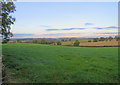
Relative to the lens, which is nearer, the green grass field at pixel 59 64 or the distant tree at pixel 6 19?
the green grass field at pixel 59 64

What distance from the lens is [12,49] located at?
12.3ft

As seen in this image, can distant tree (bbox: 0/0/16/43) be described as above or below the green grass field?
above

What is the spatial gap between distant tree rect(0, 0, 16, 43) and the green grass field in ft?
1.49

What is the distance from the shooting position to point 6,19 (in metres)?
3.60

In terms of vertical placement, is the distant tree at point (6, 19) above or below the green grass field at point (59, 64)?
above

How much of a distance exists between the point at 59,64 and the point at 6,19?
2377 millimetres

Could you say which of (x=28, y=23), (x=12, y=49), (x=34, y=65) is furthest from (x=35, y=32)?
(x=34, y=65)

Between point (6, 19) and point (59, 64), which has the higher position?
point (6, 19)

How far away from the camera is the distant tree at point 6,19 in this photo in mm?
3533

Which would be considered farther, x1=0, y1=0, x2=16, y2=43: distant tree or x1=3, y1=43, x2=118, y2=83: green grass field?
x1=0, y1=0, x2=16, y2=43: distant tree

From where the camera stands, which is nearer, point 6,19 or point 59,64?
point 59,64

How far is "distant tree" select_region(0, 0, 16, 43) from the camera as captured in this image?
3533 millimetres

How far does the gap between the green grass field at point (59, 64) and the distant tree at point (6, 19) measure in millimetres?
453

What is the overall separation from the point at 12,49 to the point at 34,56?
41.3 inches
